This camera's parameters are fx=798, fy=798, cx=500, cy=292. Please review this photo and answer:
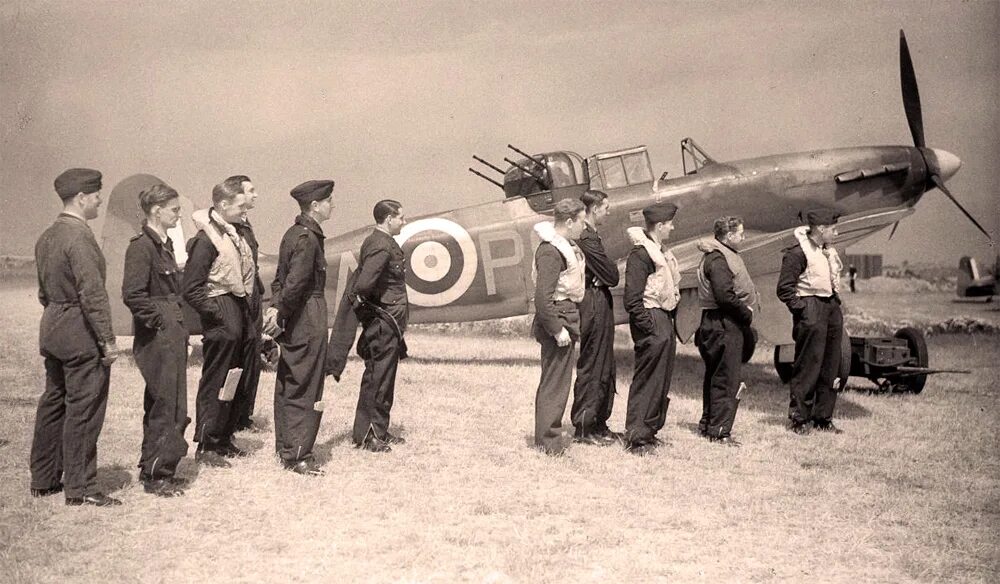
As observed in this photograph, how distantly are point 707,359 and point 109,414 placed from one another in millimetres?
5476

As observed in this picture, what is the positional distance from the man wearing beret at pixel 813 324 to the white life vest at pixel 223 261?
4845mm

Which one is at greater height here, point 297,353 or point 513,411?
point 297,353

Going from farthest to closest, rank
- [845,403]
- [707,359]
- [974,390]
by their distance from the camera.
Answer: [974,390]
[845,403]
[707,359]

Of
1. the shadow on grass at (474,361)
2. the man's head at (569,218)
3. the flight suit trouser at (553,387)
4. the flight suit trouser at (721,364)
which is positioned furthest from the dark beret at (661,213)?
the shadow on grass at (474,361)

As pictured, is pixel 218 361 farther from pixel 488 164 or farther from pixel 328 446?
pixel 488 164

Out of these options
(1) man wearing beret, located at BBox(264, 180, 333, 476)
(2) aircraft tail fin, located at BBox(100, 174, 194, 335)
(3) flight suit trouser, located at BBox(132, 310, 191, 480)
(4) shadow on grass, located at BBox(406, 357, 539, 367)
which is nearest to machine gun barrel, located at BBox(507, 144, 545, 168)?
(4) shadow on grass, located at BBox(406, 357, 539, 367)

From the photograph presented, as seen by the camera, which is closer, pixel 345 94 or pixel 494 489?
pixel 494 489

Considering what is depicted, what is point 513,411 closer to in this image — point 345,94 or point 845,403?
point 845,403

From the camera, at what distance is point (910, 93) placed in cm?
1232

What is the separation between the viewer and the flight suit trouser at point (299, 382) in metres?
5.72

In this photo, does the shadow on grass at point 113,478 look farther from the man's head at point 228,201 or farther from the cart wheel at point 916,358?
the cart wheel at point 916,358

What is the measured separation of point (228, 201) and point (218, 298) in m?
0.70

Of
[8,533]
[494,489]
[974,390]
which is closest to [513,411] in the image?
[494,489]

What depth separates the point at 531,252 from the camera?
36.0 feet
